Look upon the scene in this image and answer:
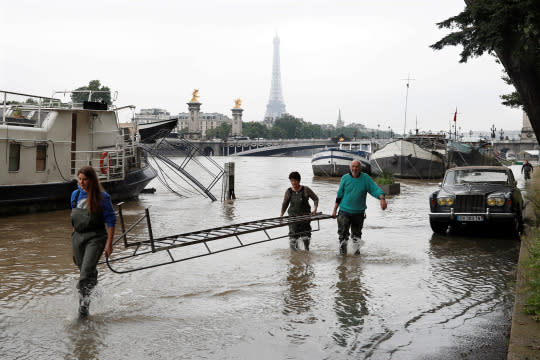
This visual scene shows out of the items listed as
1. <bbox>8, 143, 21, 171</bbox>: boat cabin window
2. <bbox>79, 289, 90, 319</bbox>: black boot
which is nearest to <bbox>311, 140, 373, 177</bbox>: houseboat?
<bbox>8, 143, 21, 171</bbox>: boat cabin window

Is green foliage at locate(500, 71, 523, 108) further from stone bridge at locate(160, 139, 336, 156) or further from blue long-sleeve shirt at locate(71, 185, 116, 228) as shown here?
stone bridge at locate(160, 139, 336, 156)

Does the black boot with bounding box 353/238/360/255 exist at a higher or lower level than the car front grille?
lower

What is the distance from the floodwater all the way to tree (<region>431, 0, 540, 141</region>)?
3.31 m

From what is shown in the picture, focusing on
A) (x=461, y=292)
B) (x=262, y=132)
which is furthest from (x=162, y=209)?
(x=262, y=132)

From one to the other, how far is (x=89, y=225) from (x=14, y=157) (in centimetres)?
1272

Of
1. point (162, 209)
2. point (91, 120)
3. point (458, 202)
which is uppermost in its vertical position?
point (91, 120)

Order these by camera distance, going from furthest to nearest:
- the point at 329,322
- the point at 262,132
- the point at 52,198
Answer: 1. the point at 262,132
2. the point at 52,198
3. the point at 329,322

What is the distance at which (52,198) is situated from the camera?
59.6 ft

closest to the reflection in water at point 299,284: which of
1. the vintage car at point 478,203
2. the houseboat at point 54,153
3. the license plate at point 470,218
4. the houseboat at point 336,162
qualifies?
the vintage car at point 478,203

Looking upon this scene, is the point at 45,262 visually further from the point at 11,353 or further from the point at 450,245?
the point at 450,245

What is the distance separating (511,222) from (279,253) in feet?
15.5

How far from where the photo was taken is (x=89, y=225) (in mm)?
5883

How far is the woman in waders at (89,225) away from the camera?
5.81m

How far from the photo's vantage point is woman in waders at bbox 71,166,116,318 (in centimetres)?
581
